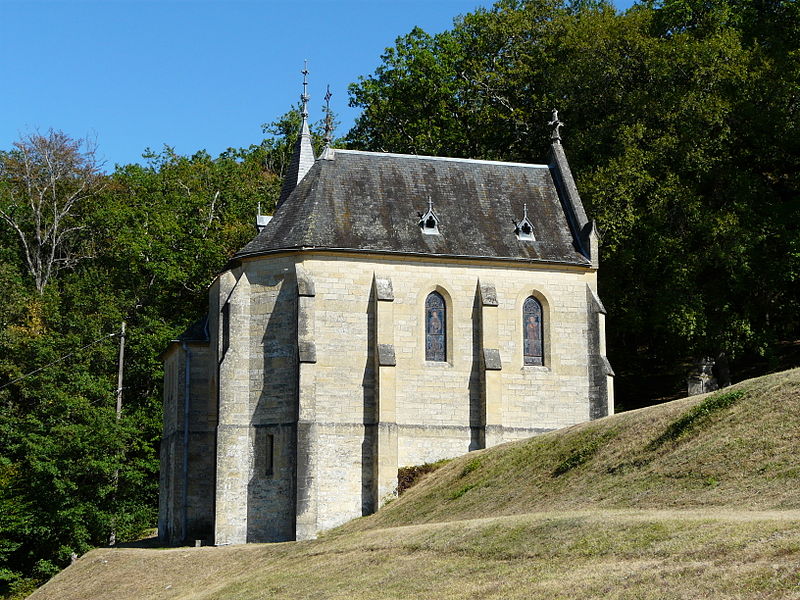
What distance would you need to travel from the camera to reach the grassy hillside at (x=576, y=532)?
21.7m

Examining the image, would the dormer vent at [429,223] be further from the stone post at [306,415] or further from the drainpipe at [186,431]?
the drainpipe at [186,431]

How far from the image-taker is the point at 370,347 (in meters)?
44.9

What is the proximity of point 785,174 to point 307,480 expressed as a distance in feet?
85.5

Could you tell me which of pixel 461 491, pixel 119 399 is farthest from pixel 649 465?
pixel 119 399

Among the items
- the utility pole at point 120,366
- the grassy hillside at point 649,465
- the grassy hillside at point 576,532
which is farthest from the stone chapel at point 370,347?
the utility pole at point 120,366

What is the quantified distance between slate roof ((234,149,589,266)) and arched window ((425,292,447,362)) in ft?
6.01

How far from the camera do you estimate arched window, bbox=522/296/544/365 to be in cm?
4669

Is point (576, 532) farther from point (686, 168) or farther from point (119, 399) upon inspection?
point (119, 399)

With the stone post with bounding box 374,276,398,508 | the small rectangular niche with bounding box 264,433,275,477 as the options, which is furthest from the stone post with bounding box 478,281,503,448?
the small rectangular niche with bounding box 264,433,275,477

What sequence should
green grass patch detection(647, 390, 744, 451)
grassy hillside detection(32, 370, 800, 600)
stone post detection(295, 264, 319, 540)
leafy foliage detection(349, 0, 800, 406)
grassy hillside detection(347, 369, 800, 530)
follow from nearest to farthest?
grassy hillside detection(32, 370, 800, 600), grassy hillside detection(347, 369, 800, 530), green grass patch detection(647, 390, 744, 451), stone post detection(295, 264, 319, 540), leafy foliage detection(349, 0, 800, 406)

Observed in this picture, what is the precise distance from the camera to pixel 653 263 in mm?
51062

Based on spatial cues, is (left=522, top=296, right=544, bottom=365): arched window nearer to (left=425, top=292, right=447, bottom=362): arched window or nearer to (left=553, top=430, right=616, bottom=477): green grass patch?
(left=425, top=292, right=447, bottom=362): arched window

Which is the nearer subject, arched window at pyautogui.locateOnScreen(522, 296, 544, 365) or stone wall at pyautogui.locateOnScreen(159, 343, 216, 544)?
stone wall at pyautogui.locateOnScreen(159, 343, 216, 544)

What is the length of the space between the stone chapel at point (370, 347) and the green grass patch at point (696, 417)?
11.4 meters
